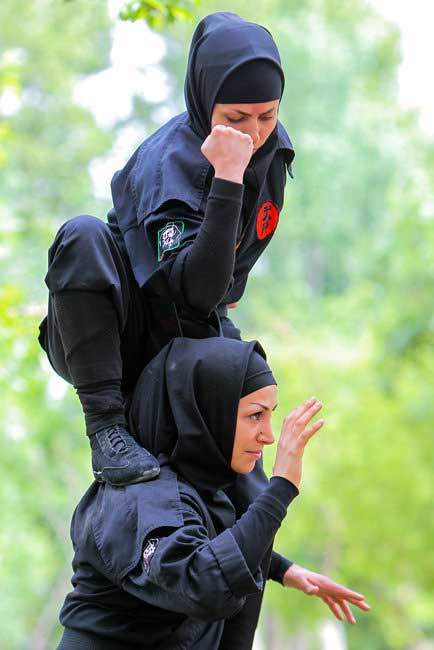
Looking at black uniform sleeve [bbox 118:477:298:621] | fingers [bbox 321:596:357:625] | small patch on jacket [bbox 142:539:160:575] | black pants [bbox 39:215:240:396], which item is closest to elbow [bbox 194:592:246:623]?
black uniform sleeve [bbox 118:477:298:621]

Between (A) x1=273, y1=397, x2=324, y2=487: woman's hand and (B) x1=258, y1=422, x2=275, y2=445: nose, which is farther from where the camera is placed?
(B) x1=258, y1=422, x2=275, y2=445: nose

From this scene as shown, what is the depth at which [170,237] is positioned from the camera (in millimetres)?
2400

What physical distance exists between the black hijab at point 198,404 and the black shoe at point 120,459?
0.24ft

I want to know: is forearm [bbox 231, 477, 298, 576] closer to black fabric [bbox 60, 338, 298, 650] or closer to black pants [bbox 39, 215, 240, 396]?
black fabric [bbox 60, 338, 298, 650]

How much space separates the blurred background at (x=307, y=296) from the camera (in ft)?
35.3

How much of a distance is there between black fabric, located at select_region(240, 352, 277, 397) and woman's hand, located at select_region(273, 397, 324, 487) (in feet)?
0.36

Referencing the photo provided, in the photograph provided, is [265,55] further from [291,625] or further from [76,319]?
[291,625]

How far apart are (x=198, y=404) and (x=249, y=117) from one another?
649 millimetres

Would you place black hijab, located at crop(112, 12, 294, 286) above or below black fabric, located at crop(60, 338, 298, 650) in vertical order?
above

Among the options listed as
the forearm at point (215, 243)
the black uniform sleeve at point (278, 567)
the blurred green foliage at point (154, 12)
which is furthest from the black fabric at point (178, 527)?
the blurred green foliage at point (154, 12)

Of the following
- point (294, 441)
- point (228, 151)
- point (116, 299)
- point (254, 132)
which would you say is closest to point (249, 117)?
point (254, 132)

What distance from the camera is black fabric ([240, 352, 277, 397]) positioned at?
2518 mm

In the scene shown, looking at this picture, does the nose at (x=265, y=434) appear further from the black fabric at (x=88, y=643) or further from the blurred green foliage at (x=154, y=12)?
the blurred green foliage at (x=154, y=12)

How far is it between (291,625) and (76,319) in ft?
40.1
